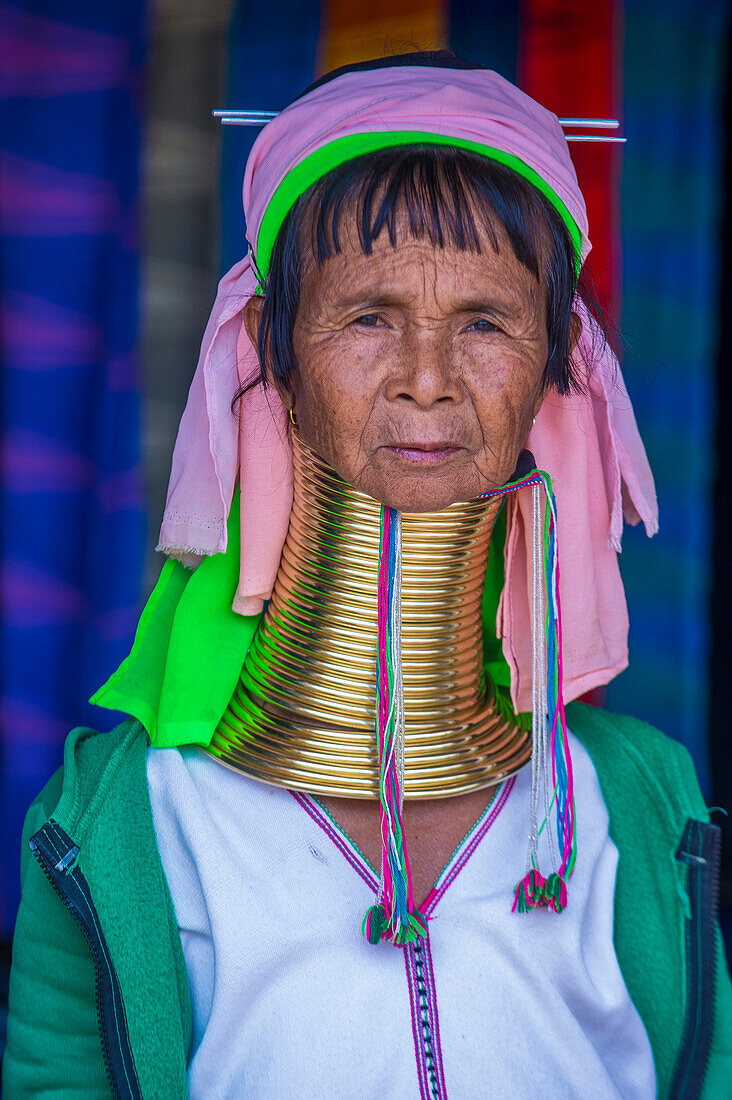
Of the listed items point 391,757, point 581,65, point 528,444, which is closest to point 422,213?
point 528,444

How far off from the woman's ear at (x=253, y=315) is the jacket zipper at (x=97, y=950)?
865 mm

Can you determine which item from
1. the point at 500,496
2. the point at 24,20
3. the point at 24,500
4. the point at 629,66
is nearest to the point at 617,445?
the point at 500,496

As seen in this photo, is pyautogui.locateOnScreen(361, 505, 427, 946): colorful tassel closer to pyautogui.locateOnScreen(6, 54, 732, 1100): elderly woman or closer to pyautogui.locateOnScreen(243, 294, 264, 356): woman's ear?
pyautogui.locateOnScreen(6, 54, 732, 1100): elderly woman

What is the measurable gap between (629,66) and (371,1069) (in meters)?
2.61

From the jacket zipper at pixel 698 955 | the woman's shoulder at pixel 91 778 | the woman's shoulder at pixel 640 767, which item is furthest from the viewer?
the woman's shoulder at pixel 640 767

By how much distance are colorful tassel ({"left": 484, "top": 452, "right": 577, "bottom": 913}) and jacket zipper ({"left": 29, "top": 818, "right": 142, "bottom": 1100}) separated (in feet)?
Answer: 2.10

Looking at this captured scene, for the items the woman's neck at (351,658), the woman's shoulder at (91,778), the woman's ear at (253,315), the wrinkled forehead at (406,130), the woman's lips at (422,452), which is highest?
the wrinkled forehead at (406,130)

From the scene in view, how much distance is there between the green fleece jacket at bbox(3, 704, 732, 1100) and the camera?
5.05ft

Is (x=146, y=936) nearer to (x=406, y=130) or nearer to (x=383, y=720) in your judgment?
(x=383, y=720)

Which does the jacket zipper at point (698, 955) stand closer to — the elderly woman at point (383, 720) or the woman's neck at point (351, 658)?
the elderly woman at point (383, 720)

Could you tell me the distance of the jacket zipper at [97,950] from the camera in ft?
4.95

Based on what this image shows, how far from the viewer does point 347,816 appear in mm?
1733

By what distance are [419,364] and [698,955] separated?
44.5 inches

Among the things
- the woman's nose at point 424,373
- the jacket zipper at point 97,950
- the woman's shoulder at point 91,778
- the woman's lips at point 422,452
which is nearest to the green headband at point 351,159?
the woman's nose at point 424,373
